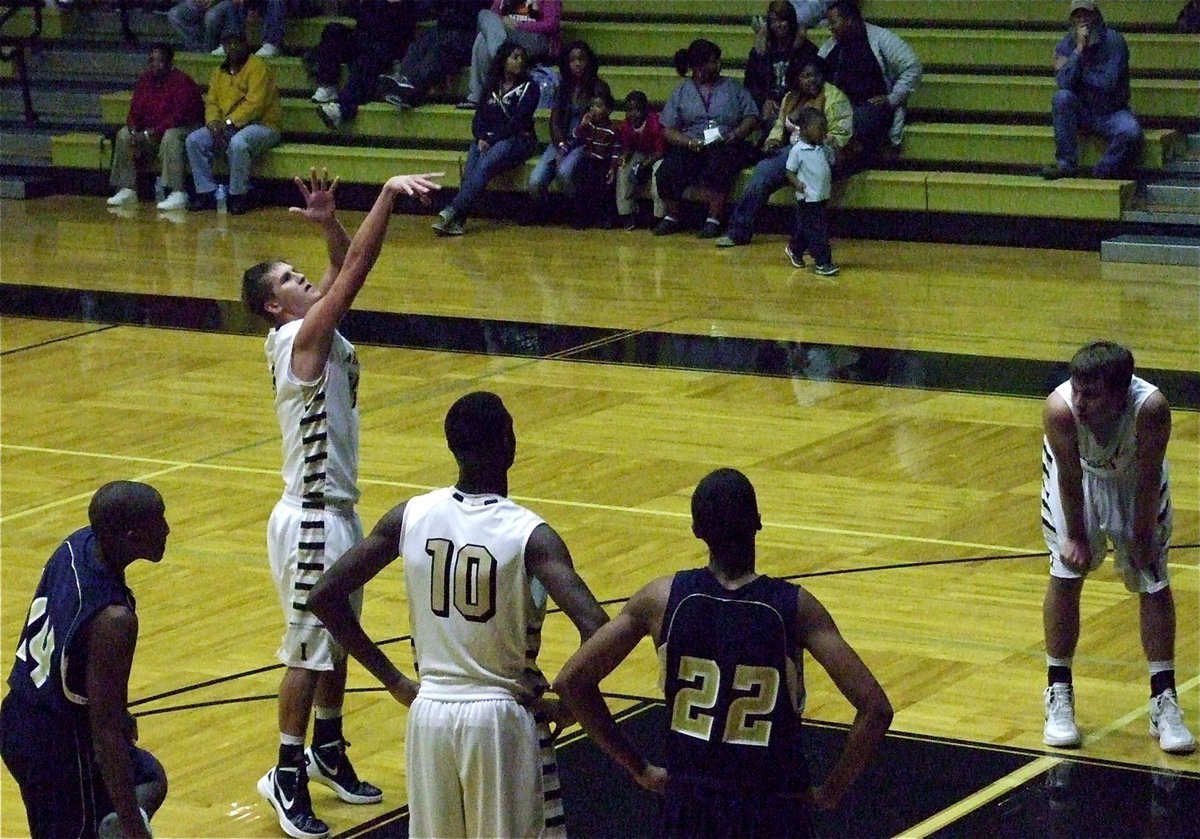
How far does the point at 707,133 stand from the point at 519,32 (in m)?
2.45

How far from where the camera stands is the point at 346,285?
541 cm

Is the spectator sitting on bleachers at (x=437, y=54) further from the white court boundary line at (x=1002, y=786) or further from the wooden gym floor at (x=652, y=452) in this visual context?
the white court boundary line at (x=1002, y=786)

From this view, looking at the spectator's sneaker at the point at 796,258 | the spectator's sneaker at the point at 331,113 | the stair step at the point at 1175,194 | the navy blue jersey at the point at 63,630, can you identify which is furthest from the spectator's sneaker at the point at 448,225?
the navy blue jersey at the point at 63,630

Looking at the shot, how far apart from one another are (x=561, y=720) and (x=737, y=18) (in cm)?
1381

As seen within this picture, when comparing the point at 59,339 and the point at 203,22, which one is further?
the point at 203,22

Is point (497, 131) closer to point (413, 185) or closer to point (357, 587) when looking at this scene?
point (413, 185)

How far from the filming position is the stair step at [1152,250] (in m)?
14.1

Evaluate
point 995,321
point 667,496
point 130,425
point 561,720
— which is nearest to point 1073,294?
point 995,321

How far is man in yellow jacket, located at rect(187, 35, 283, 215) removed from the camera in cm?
1784

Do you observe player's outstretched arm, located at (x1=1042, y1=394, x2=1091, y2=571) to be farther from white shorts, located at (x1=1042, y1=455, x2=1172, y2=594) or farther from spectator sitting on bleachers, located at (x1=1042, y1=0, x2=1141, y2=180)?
spectator sitting on bleachers, located at (x1=1042, y1=0, x2=1141, y2=180)

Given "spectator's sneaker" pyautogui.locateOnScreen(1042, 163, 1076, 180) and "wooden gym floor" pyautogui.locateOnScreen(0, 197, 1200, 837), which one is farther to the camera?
"spectator's sneaker" pyautogui.locateOnScreen(1042, 163, 1076, 180)

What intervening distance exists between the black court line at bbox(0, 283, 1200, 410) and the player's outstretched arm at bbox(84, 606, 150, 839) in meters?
7.13

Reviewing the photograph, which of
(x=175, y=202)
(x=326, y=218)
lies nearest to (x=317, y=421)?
(x=326, y=218)

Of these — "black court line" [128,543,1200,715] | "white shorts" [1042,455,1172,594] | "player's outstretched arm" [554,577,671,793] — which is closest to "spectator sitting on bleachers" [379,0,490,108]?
"black court line" [128,543,1200,715]
